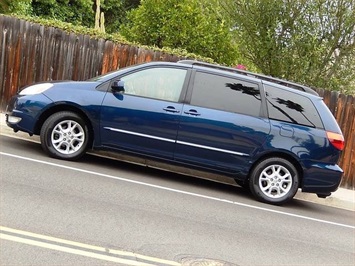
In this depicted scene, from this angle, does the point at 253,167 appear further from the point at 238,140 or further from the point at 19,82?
the point at 19,82

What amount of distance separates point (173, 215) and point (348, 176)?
5.42m

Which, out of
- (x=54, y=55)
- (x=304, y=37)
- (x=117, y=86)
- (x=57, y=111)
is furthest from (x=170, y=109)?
(x=304, y=37)

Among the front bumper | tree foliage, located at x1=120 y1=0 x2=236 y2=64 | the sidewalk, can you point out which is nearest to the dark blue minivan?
the front bumper

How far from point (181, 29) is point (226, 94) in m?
4.44

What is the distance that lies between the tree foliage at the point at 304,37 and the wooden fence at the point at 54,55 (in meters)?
3.68

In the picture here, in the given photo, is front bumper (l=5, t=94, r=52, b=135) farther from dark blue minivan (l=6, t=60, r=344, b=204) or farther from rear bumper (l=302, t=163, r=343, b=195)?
rear bumper (l=302, t=163, r=343, b=195)

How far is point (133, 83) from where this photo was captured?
8391 millimetres

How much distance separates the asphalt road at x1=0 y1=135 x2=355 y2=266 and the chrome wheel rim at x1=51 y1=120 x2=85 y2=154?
25 cm

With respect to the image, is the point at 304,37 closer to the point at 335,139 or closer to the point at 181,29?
the point at 181,29

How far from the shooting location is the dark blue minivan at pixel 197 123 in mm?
8219

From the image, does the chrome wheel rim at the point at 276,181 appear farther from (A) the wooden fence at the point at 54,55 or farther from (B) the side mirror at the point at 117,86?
(A) the wooden fence at the point at 54,55

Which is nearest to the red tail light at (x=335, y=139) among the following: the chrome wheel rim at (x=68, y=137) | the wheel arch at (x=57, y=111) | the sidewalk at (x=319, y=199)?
the sidewalk at (x=319, y=199)

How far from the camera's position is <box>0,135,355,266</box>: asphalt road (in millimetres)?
5152

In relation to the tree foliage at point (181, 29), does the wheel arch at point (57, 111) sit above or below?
below
